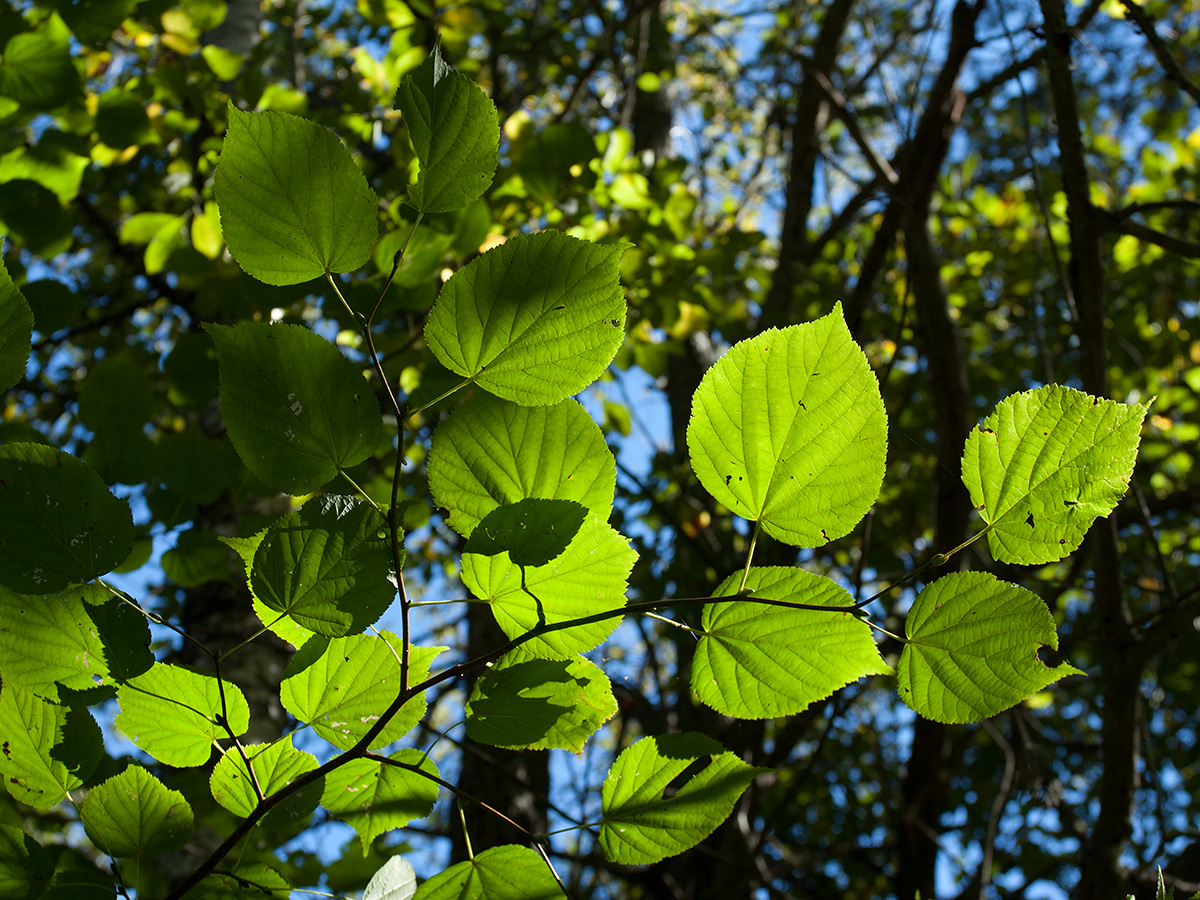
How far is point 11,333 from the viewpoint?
455mm

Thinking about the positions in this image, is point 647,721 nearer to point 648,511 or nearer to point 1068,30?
point 648,511

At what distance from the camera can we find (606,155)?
168 cm

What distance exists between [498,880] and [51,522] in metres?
0.34

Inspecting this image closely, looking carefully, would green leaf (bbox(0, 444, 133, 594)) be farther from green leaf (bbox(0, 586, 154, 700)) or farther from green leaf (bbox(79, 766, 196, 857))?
green leaf (bbox(79, 766, 196, 857))

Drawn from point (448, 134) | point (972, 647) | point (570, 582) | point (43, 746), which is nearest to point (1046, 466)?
point (972, 647)

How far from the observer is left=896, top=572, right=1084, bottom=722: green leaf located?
0.43 meters

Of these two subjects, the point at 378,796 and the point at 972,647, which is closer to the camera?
the point at 972,647

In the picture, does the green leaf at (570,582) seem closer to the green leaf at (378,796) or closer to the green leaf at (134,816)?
the green leaf at (378,796)

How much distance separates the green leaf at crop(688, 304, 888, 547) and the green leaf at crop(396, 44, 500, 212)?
168 mm

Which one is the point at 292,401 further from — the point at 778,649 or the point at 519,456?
the point at 778,649

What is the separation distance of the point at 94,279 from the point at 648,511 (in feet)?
8.83

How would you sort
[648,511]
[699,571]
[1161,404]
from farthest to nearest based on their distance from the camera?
[1161,404] → [648,511] → [699,571]

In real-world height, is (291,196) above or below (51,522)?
above

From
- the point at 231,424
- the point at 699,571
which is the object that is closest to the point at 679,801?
the point at 231,424
